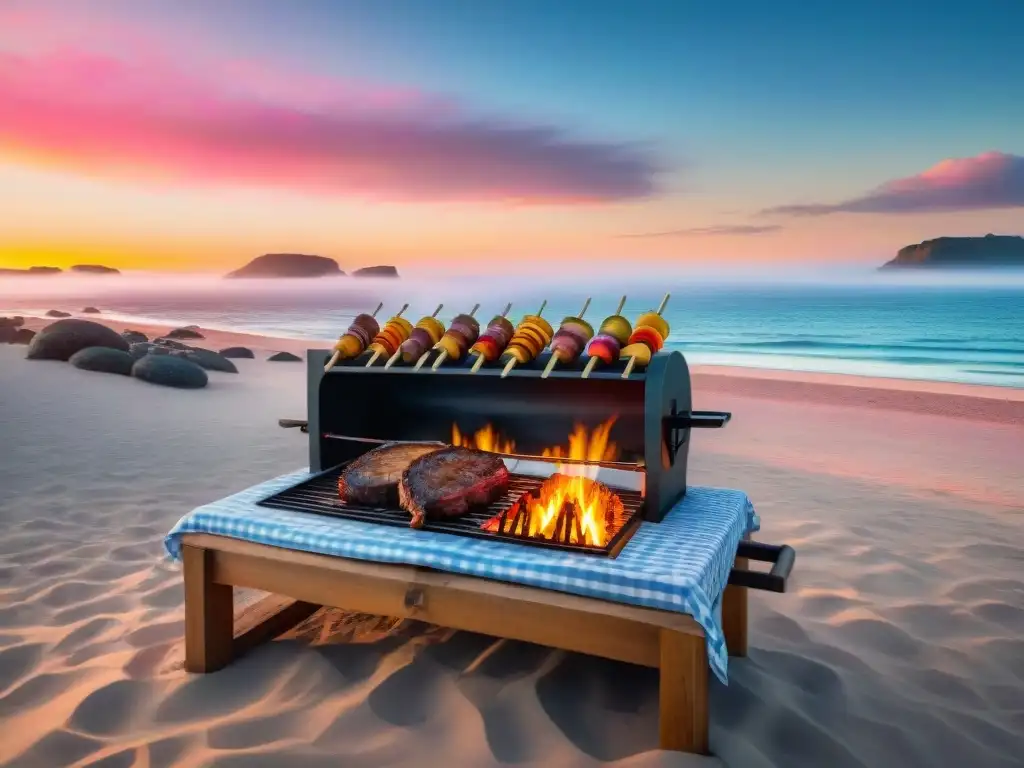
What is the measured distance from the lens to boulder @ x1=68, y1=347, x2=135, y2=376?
12.6 meters

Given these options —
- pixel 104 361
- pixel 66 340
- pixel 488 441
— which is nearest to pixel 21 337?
pixel 66 340

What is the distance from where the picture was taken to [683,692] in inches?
91.6

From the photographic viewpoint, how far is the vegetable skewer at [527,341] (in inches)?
122

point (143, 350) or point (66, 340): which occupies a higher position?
Result: point (66, 340)

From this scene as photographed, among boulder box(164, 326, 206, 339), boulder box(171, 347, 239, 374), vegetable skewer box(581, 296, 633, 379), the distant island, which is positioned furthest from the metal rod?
the distant island

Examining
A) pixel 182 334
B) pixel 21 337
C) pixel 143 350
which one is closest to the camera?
pixel 143 350

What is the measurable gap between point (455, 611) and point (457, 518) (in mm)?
Result: 454

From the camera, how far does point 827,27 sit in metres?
20.0

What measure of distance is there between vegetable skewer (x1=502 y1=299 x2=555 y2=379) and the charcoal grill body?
50 mm

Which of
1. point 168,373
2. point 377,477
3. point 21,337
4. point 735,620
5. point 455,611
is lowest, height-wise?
point 735,620

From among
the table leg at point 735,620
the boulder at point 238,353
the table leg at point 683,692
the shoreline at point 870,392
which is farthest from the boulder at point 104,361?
the table leg at point 683,692

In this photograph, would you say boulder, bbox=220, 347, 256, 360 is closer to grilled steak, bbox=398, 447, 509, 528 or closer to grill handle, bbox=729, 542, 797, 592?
grilled steak, bbox=398, 447, 509, 528

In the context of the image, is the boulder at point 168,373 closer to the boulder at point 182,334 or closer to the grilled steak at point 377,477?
the grilled steak at point 377,477

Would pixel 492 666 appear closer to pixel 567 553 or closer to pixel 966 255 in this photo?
pixel 567 553
